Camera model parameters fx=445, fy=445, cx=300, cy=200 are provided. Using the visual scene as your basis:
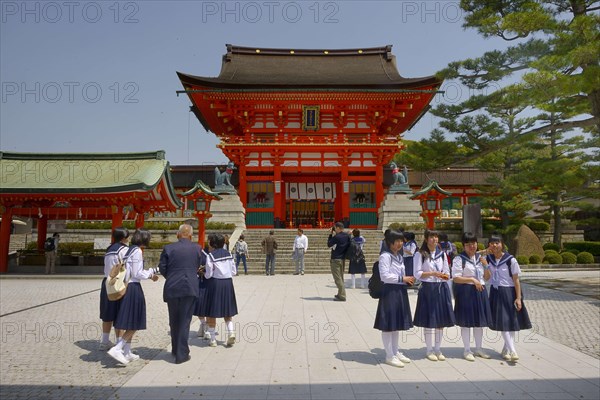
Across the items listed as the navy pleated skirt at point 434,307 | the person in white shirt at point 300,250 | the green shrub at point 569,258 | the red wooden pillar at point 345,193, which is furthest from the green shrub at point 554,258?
the navy pleated skirt at point 434,307

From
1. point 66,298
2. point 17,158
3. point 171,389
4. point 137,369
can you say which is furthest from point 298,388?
point 17,158

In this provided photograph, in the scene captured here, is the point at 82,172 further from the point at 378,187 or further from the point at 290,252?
the point at 378,187

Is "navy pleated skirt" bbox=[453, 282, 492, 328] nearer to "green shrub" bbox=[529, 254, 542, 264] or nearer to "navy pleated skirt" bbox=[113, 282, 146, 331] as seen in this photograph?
"navy pleated skirt" bbox=[113, 282, 146, 331]

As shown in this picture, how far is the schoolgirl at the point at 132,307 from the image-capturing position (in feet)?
18.5

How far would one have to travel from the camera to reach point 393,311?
5477 millimetres

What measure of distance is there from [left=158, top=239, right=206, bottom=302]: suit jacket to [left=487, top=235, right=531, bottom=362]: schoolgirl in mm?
3917

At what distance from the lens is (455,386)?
15.6 feet

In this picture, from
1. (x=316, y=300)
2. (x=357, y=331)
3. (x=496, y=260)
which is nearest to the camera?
(x=496, y=260)

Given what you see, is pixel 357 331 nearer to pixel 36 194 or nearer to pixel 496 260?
pixel 496 260

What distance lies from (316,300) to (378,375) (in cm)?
554

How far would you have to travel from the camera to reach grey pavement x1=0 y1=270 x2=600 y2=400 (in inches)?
182

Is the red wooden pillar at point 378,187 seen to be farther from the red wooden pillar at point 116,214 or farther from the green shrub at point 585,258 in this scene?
the red wooden pillar at point 116,214

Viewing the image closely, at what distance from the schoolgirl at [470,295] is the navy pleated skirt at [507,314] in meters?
0.12

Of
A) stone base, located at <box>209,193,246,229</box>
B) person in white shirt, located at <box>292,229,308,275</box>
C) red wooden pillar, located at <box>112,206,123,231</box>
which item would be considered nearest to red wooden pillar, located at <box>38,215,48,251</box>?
red wooden pillar, located at <box>112,206,123,231</box>
